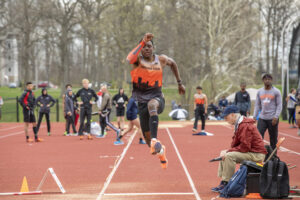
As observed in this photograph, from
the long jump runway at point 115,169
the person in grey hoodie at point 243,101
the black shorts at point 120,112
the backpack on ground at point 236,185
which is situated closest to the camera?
the backpack on ground at point 236,185

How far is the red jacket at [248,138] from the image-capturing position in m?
5.98

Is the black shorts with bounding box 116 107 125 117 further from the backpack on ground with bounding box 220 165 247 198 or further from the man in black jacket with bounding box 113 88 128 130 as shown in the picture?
the backpack on ground with bounding box 220 165 247 198

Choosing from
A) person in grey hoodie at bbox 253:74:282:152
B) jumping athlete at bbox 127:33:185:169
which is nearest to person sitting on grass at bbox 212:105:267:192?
jumping athlete at bbox 127:33:185:169

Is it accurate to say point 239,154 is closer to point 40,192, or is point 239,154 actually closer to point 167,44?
point 40,192

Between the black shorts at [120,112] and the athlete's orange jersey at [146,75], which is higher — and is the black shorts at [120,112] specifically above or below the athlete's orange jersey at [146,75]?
below

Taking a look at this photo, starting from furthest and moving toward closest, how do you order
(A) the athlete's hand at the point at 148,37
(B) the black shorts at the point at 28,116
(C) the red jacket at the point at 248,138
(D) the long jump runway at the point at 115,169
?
(B) the black shorts at the point at 28,116 → (D) the long jump runway at the point at 115,169 → (C) the red jacket at the point at 248,138 → (A) the athlete's hand at the point at 148,37

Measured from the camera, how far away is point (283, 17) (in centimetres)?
3950

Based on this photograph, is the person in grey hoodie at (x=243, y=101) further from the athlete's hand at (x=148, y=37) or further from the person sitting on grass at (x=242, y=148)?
the athlete's hand at (x=148, y=37)

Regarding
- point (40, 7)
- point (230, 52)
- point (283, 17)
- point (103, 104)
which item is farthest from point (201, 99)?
point (283, 17)

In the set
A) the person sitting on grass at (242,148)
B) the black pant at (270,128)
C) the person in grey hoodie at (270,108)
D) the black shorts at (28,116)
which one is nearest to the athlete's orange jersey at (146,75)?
the person sitting on grass at (242,148)

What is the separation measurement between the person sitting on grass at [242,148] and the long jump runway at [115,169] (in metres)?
0.44

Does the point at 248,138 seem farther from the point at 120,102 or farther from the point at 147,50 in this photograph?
the point at 120,102

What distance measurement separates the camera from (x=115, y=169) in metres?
8.39

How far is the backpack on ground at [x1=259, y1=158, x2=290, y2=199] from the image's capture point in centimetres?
561
